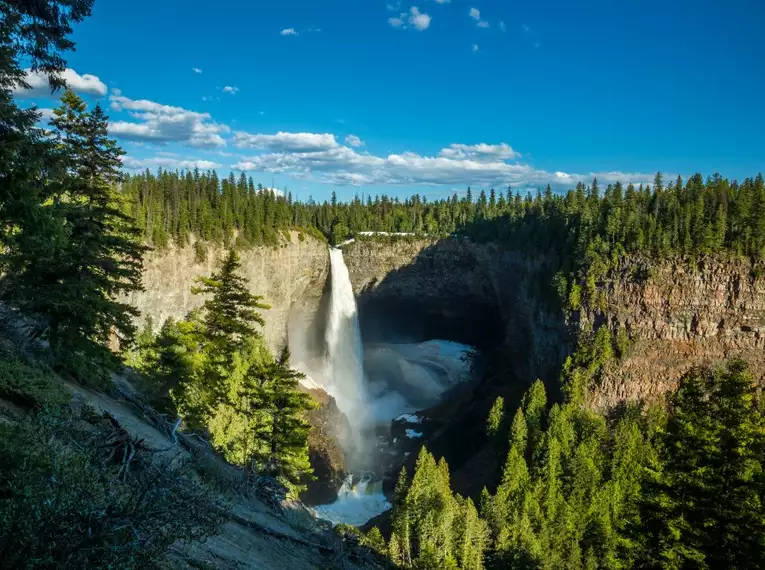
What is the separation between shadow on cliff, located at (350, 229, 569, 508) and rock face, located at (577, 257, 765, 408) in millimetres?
5889

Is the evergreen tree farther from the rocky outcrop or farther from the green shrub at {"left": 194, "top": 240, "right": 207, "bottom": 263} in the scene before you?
the green shrub at {"left": 194, "top": 240, "right": 207, "bottom": 263}

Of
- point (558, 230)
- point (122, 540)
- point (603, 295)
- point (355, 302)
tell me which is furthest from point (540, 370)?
point (122, 540)

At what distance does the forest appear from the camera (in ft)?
Result: 16.4

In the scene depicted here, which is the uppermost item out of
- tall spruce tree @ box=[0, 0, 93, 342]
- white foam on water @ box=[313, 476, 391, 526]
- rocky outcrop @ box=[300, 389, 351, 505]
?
tall spruce tree @ box=[0, 0, 93, 342]

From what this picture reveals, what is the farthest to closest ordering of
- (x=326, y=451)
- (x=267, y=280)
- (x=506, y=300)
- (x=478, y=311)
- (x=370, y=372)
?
(x=478, y=311) → (x=370, y=372) → (x=506, y=300) → (x=267, y=280) → (x=326, y=451)

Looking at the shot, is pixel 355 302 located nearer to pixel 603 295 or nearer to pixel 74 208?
pixel 603 295

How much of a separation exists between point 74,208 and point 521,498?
3553 cm

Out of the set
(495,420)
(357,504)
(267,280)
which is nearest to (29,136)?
(357,504)

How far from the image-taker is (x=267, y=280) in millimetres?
63312

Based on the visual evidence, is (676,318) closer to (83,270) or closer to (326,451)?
(326,451)

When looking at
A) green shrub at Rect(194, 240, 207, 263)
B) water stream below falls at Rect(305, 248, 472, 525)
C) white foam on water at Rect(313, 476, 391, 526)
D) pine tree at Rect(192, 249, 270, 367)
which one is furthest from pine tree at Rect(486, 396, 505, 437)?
green shrub at Rect(194, 240, 207, 263)

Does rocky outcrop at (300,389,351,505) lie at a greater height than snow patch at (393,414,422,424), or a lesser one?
greater

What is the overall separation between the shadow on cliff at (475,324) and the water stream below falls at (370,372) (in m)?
2.85

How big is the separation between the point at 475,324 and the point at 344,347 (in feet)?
77.0
